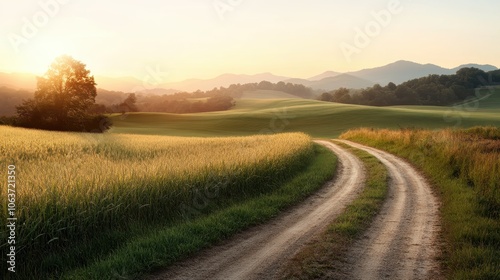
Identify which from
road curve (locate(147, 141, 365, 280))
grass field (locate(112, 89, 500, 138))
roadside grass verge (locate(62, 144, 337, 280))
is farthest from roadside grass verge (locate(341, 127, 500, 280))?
grass field (locate(112, 89, 500, 138))

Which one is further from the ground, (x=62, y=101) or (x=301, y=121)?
(x=62, y=101)

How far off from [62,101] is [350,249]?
55028 millimetres

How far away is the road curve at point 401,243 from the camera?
319 inches

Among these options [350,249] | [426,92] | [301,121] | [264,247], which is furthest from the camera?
[426,92]

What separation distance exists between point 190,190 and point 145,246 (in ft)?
12.7

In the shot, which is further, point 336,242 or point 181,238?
point 336,242

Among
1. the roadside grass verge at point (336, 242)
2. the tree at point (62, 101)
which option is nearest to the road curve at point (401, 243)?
the roadside grass verge at point (336, 242)

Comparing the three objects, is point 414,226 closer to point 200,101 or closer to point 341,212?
point 341,212

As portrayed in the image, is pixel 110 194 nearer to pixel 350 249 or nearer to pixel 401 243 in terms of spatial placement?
pixel 350 249

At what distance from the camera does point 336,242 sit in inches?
385

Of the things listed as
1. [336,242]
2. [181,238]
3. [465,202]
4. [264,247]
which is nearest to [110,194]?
[181,238]

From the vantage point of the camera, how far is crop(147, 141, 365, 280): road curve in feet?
26.1

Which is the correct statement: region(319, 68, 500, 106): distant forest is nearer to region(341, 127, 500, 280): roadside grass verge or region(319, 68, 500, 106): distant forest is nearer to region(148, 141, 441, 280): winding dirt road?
region(341, 127, 500, 280): roadside grass verge

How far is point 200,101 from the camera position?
132 meters
